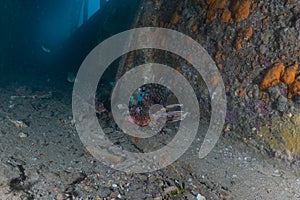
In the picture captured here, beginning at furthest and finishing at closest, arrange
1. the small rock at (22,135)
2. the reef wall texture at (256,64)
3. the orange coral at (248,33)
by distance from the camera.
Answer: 1. the small rock at (22,135)
2. the orange coral at (248,33)
3. the reef wall texture at (256,64)

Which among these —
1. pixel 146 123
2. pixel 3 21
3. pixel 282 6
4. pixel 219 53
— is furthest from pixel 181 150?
pixel 3 21

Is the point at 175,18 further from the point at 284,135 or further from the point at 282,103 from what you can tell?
the point at 284,135

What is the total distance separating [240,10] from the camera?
358 centimetres

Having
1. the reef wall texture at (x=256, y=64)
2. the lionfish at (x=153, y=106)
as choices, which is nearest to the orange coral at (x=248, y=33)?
the reef wall texture at (x=256, y=64)

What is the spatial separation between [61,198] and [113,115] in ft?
7.64

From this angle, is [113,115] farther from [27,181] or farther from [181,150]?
[27,181]

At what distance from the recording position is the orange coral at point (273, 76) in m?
3.17

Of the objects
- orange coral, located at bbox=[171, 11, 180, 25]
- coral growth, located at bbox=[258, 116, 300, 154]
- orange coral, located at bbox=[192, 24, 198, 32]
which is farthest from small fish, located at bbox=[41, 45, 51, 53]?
coral growth, located at bbox=[258, 116, 300, 154]

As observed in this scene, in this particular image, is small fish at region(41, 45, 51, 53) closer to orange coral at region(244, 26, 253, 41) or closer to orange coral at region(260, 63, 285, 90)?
orange coral at region(244, 26, 253, 41)

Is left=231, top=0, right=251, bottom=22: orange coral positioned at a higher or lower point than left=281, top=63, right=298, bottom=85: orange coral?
higher

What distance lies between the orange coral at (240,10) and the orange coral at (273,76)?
89 centimetres

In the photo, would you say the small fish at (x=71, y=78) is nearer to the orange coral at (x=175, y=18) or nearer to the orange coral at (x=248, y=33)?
the orange coral at (x=175, y=18)

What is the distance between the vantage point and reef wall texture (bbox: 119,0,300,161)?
3146mm

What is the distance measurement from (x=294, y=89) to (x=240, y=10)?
138 centimetres
